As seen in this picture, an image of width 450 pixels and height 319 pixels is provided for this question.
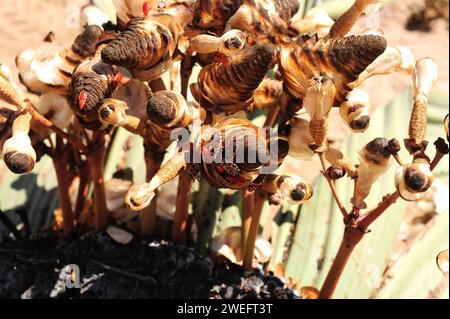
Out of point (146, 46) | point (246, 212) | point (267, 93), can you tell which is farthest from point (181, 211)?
point (146, 46)

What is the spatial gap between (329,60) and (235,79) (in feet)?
0.30

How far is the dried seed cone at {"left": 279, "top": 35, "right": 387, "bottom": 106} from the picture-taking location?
554 millimetres

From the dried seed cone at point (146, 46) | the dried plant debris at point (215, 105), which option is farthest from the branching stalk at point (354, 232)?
the dried seed cone at point (146, 46)

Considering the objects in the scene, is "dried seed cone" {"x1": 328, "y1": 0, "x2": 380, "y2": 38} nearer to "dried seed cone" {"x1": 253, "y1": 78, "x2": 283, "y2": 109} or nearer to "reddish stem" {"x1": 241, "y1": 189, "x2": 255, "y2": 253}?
"dried seed cone" {"x1": 253, "y1": 78, "x2": 283, "y2": 109}

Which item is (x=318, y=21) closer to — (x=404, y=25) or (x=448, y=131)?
(x=448, y=131)

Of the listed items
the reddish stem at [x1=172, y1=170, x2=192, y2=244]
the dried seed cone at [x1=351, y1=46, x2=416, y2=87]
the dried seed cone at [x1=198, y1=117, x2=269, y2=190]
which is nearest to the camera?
the dried seed cone at [x1=198, y1=117, x2=269, y2=190]

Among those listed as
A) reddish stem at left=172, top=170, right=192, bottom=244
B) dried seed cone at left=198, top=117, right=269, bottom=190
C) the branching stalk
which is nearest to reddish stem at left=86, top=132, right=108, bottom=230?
reddish stem at left=172, top=170, right=192, bottom=244

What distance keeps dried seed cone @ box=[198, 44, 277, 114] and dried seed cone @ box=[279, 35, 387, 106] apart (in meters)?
0.03

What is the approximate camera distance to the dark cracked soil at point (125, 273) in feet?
2.65

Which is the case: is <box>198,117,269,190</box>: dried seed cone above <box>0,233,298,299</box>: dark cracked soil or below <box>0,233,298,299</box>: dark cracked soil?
above

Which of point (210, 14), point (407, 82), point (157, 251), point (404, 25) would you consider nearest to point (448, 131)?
point (210, 14)

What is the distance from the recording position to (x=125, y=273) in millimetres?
809

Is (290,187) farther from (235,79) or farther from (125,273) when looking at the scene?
(125,273)
